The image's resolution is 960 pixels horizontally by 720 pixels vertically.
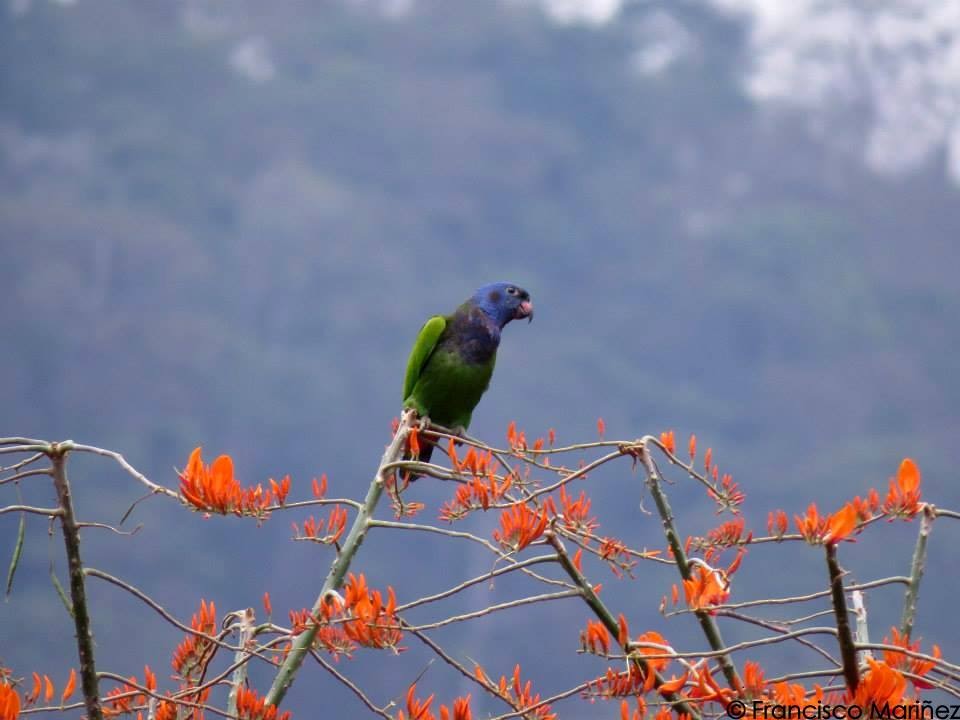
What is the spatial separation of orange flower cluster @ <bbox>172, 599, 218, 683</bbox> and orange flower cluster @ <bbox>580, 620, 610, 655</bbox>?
0.84 m

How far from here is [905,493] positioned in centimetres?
277

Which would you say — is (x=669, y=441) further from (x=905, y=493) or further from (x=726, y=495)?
(x=905, y=493)

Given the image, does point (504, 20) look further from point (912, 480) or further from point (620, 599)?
point (912, 480)

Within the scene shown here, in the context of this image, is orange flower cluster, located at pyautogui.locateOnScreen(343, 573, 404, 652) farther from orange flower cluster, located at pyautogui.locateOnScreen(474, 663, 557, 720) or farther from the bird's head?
the bird's head

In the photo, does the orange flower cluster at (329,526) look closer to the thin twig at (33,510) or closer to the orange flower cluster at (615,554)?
the orange flower cluster at (615,554)

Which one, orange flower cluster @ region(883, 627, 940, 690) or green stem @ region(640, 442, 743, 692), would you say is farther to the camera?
green stem @ region(640, 442, 743, 692)

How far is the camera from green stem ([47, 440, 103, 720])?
8.05ft

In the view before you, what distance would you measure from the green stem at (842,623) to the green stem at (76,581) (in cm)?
134

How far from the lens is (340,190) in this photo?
85.5m

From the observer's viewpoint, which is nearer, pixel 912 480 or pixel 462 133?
pixel 912 480

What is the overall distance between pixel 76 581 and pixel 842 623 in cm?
138

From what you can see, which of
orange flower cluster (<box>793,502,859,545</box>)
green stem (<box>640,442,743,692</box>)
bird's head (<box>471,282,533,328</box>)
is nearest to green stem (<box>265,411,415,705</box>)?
green stem (<box>640,442,743,692</box>)

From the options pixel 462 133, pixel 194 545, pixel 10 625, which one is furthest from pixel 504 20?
pixel 10 625

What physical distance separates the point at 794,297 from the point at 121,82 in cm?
4757
